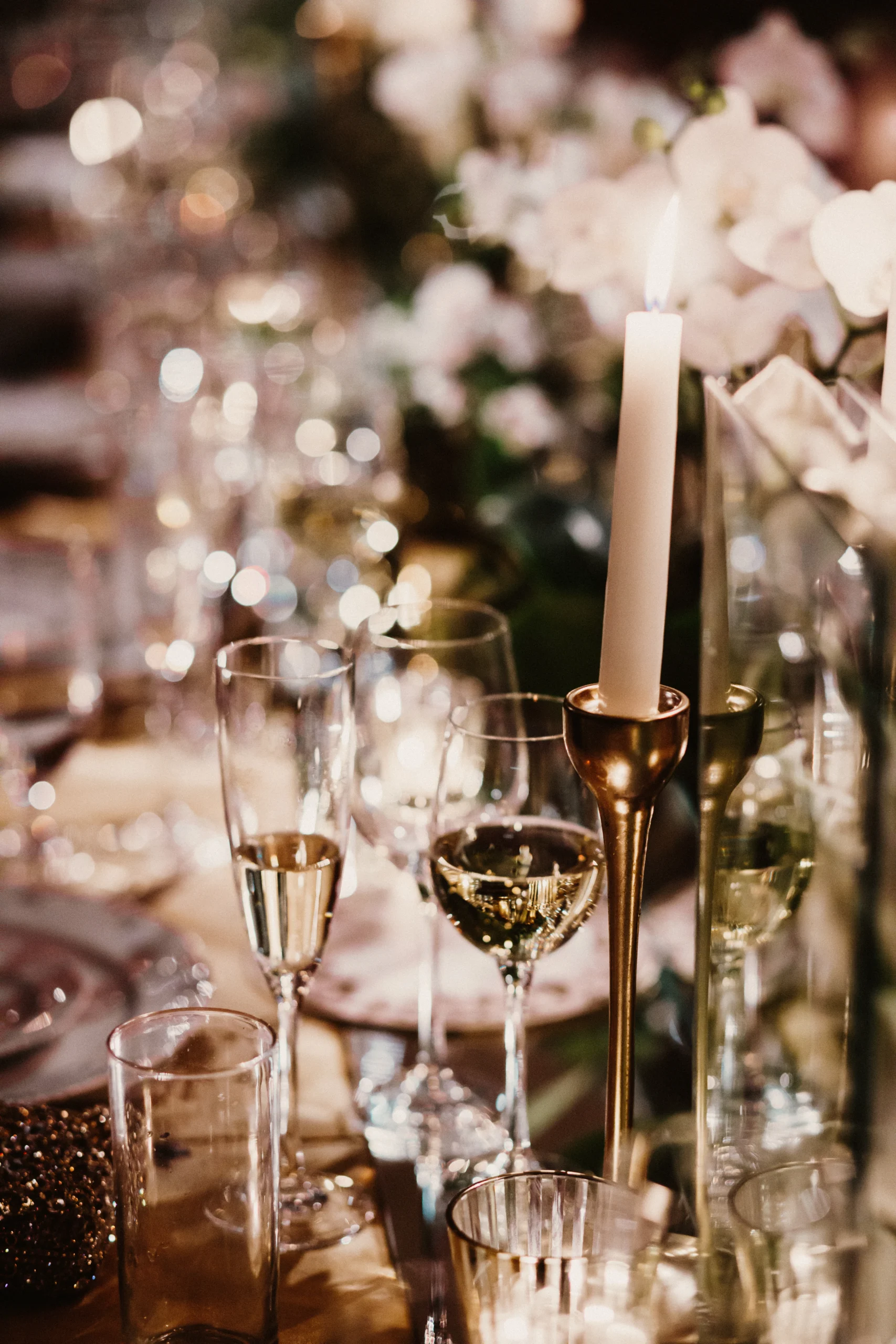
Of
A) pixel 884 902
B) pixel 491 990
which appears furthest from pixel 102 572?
pixel 884 902

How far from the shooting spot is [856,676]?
1.71ft

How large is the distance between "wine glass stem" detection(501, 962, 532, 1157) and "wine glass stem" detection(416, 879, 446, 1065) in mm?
110

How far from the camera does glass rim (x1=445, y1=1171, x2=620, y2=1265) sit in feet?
1.59

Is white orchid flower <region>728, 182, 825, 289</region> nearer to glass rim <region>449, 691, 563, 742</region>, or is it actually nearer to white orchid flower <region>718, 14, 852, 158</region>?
glass rim <region>449, 691, 563, 742</region>

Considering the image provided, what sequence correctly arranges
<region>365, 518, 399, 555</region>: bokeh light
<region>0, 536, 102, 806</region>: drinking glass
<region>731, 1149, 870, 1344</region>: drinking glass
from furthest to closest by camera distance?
<region>365, 518, 399, 555</region>: bokeh light
<region>0, 536, 102, 806</region>: drinking glass
<region>731, 1149, 870, 1344</region>: drinking glass

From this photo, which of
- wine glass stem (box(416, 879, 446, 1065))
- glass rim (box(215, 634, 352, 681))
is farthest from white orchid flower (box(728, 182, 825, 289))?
wine glass stem (box(416, 879, 446, 1065))

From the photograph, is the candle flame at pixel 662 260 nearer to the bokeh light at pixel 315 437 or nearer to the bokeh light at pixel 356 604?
the bokeh light at pixel 356 604

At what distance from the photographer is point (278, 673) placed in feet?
2.70

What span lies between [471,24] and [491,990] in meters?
1.83

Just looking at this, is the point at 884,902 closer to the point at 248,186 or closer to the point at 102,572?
the point at 102,572

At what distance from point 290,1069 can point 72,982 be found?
0.20m

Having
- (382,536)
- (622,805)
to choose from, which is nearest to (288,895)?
(622,805)

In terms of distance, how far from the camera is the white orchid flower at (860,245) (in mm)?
689

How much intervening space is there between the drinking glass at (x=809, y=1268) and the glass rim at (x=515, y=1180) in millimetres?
48
